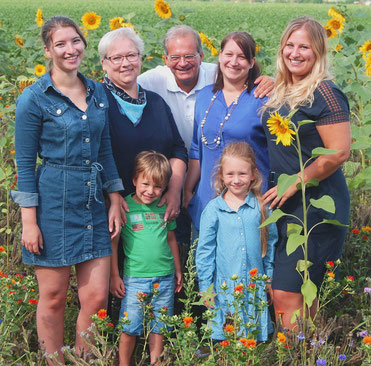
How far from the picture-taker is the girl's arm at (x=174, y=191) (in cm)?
347

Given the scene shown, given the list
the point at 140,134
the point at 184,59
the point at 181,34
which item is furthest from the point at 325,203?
the point at 181,34

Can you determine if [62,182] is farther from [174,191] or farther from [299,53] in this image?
[299,53]

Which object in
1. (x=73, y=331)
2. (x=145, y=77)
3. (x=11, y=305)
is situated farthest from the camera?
(x=145, y=77)

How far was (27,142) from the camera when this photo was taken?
9.70ft

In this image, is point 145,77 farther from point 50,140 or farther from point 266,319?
point 266,319

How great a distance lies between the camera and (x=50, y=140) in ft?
9.84

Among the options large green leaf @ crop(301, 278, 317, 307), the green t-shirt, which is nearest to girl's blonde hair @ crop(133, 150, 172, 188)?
the green t-shirt

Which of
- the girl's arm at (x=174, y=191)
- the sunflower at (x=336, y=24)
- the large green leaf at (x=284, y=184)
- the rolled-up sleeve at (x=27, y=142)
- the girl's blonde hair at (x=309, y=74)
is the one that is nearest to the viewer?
the large green leaf at (x=284, y=184)

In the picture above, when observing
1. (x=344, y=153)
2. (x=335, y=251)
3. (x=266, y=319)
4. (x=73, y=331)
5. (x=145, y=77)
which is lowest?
(x=73, y=331)

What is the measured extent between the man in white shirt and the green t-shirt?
689mm

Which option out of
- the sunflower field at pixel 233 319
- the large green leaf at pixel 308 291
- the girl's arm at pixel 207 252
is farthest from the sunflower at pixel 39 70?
the large green leaf at pixel 308 291

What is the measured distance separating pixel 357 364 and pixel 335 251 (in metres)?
0.58

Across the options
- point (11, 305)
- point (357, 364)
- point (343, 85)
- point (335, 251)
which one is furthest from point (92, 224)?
point (343, 85)

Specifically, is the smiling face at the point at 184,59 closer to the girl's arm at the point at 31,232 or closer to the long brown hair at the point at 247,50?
the long brown hair at the point at 247,50
